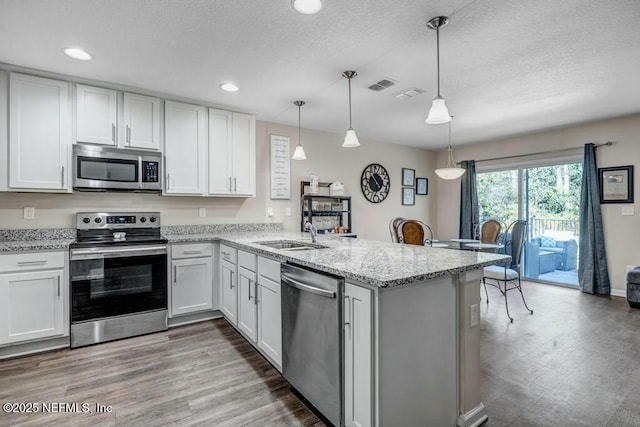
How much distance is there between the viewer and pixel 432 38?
7.37ft

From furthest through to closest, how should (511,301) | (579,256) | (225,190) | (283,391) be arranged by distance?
(579,256)
(511,301)
(225,190)
(283,391)

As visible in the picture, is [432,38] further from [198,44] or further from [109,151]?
[109,151]

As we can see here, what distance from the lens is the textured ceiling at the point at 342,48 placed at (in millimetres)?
1936

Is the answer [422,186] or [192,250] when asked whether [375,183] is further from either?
[192,250]

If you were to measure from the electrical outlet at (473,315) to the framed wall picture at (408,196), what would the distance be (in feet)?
14.2

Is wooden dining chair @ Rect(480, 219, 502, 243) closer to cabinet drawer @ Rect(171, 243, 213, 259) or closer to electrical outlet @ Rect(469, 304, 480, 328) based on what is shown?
electrical outlet @ Rect(469, 304, 480, 328)

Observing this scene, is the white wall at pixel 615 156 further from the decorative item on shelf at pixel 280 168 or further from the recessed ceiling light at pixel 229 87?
the recessed ceiling light at pixel 229 87

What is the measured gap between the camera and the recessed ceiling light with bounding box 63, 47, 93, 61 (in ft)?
7.77

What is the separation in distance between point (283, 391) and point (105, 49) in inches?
111

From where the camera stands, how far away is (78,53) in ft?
7.97

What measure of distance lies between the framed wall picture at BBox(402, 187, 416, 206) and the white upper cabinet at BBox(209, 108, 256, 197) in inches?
126

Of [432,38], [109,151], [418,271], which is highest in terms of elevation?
[432,38]

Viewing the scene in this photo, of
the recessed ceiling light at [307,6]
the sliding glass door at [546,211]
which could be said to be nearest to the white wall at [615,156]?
the sliding glass door at [546,211]

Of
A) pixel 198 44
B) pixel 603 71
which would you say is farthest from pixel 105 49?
pixel 603 71
